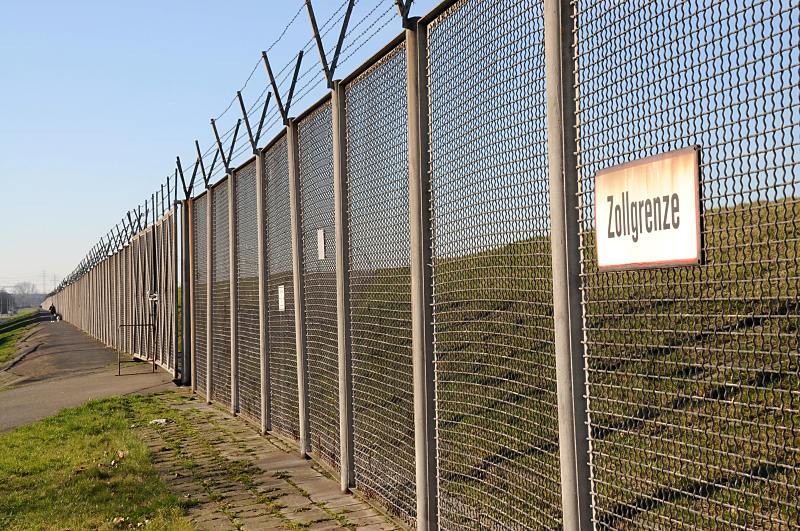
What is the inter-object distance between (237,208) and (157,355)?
380 inches

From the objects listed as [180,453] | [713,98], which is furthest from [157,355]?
[713,98]

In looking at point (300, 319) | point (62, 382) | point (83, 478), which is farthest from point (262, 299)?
point (62, 382)

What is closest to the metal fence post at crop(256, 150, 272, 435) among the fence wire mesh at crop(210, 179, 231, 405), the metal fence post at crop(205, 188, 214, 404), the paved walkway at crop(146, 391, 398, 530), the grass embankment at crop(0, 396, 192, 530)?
the paved walkway at crop(146, 391, 398, 530)

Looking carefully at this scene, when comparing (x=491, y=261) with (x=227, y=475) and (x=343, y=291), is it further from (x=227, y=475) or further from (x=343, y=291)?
(x=227, y=475)

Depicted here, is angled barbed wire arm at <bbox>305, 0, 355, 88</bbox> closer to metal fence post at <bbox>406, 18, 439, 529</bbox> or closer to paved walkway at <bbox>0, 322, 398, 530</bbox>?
metal fence post at <bbox>406, 18, 439, 529</bbox>

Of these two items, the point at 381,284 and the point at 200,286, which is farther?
the point at 200,286

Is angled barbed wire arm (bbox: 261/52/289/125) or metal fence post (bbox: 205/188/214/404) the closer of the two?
angled barbed wire arm (bbox: 261/52/289/125)

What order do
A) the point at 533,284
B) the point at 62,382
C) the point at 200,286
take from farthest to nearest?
the point at 62,382, the point at 200,286, the point at 533,284

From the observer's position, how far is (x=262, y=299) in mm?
9211

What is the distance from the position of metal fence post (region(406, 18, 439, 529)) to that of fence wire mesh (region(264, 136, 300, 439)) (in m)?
3.52

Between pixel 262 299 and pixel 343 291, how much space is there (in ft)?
9.34

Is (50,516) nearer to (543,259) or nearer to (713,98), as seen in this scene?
(543,259)

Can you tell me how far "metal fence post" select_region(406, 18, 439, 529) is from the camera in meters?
4.91

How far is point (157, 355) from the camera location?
19641mm
